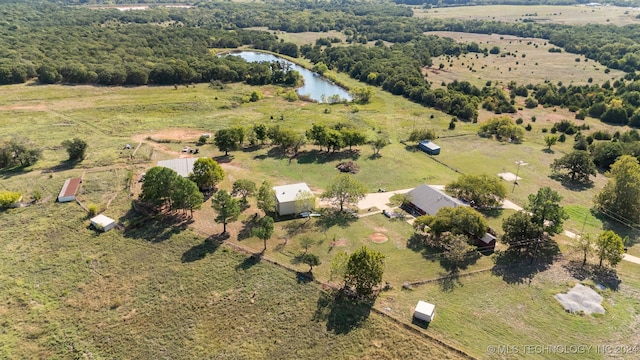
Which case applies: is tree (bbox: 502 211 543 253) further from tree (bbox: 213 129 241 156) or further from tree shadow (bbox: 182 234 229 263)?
tree (bbox: 213 129 241 156)

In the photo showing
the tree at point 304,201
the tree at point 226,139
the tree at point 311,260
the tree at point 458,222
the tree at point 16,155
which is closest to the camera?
the tree at point 311,260

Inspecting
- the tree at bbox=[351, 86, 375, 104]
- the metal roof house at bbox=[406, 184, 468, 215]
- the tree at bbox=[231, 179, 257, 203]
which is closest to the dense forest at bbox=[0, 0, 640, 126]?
the tree at bbox=[351, 86, 375, 104]

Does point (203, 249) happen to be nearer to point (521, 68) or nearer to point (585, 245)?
point (585, 245)

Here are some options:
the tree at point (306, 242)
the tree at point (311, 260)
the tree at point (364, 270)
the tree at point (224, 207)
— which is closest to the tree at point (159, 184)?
the tree at point (224, 207)

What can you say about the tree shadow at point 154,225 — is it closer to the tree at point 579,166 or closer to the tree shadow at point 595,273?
the tree shadow at point 595,273

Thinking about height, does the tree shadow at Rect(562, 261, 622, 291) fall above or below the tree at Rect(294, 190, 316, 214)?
below

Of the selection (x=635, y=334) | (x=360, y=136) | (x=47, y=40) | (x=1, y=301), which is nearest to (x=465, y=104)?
(x=360, y=136)
